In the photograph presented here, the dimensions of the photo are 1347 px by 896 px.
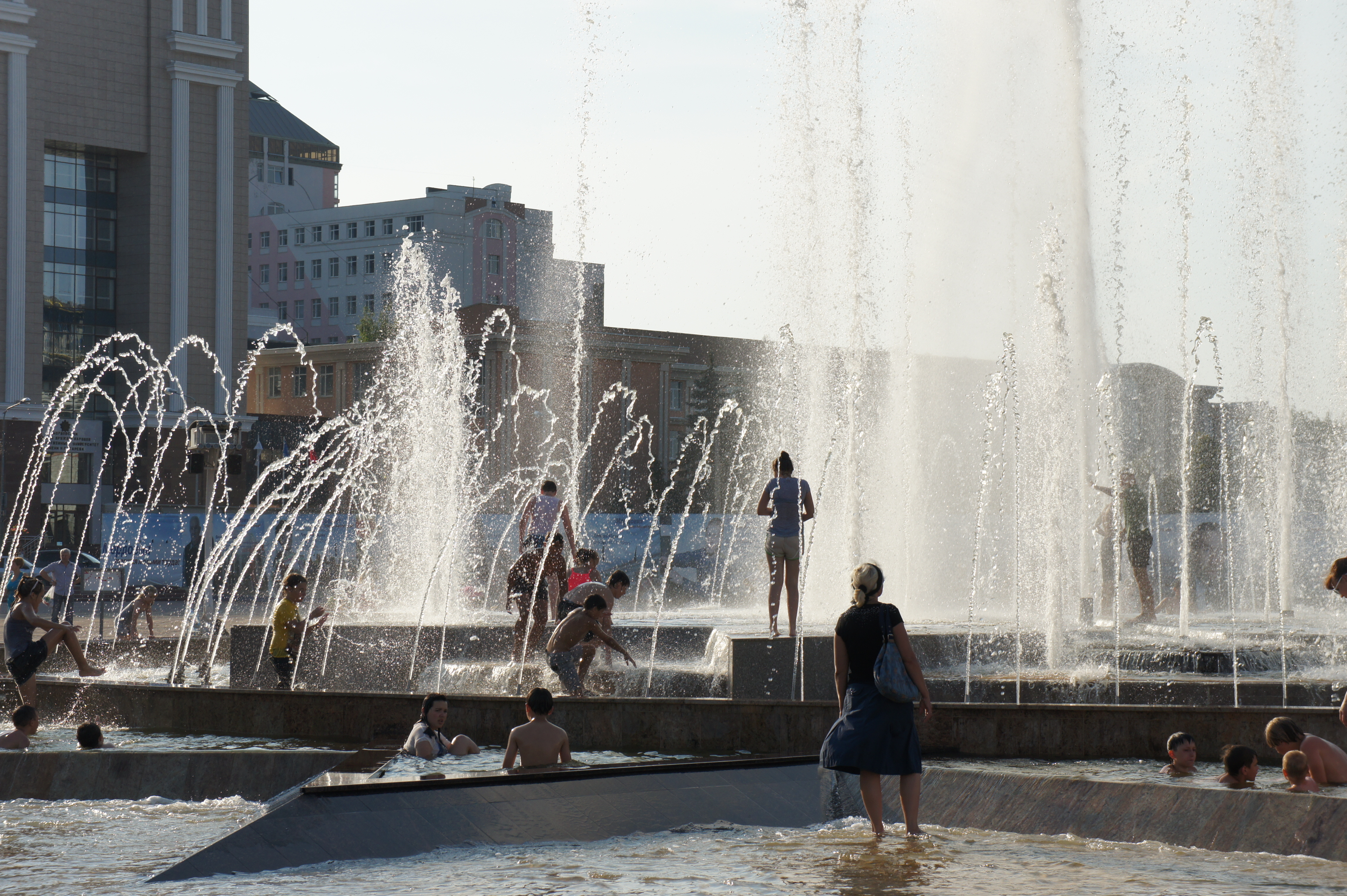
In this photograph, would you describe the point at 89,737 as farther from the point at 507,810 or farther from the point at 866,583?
the point at 866,583

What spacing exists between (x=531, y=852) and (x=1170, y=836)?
2883mm

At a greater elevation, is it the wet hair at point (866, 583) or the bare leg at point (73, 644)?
the wet hair at point (866, 583)

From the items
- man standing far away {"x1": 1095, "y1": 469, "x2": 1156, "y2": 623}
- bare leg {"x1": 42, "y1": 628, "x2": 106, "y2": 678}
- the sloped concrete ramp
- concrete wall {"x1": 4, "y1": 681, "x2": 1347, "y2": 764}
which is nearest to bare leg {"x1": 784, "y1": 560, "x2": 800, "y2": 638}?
concrete wall {"x1": 4, "y1": 681, "x2": 1347, "y2": 764}

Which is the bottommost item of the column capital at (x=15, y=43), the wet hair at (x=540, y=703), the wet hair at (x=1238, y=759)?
the wet hair at (x=1238, y=759)

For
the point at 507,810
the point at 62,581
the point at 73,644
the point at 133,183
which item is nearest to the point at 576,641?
the point at 507,810

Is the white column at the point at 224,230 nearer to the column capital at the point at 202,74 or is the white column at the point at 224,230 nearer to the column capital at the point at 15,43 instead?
the column capital at the point at 202,74

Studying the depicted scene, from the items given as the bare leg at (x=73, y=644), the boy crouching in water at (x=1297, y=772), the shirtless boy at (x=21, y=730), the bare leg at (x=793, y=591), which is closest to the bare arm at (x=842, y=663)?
the boy crouching in water at (x=1297, y=772)

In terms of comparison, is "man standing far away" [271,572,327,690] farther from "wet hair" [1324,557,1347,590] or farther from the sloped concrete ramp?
"wet hair" [1324,557,1347,590]

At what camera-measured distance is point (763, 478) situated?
4225cm

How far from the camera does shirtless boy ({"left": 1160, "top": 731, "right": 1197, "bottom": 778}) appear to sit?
7594mm

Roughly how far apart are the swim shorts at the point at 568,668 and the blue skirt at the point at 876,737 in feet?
14.2

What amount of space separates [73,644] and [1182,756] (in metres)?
8.67

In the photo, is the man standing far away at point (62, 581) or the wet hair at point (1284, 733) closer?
the wet hair at point (1284, 733)

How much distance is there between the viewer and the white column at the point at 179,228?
2144 inches
